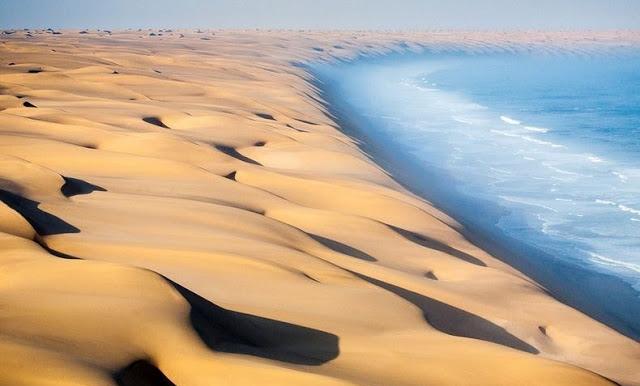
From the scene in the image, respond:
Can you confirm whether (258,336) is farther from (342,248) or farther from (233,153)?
(233,153)

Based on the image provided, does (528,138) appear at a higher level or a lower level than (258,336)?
lower

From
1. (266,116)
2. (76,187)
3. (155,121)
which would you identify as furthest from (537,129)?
(76,187)

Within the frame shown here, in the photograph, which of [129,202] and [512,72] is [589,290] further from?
[512,72]

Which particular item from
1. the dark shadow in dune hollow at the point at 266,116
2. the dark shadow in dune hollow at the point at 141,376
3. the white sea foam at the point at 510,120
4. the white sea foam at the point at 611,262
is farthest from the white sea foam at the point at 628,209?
the white sea foam at the point at 510,120

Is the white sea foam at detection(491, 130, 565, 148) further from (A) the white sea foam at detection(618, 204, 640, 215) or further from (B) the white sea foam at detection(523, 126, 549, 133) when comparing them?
(A) the white sea foam at detection(618, 204, 640, 215)

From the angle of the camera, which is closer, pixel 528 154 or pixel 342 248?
pixel 342 248

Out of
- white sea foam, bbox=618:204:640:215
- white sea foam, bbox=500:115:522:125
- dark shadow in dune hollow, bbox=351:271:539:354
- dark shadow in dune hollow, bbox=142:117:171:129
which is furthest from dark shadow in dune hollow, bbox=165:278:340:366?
white sea foam, bbox=500:115:522:125
